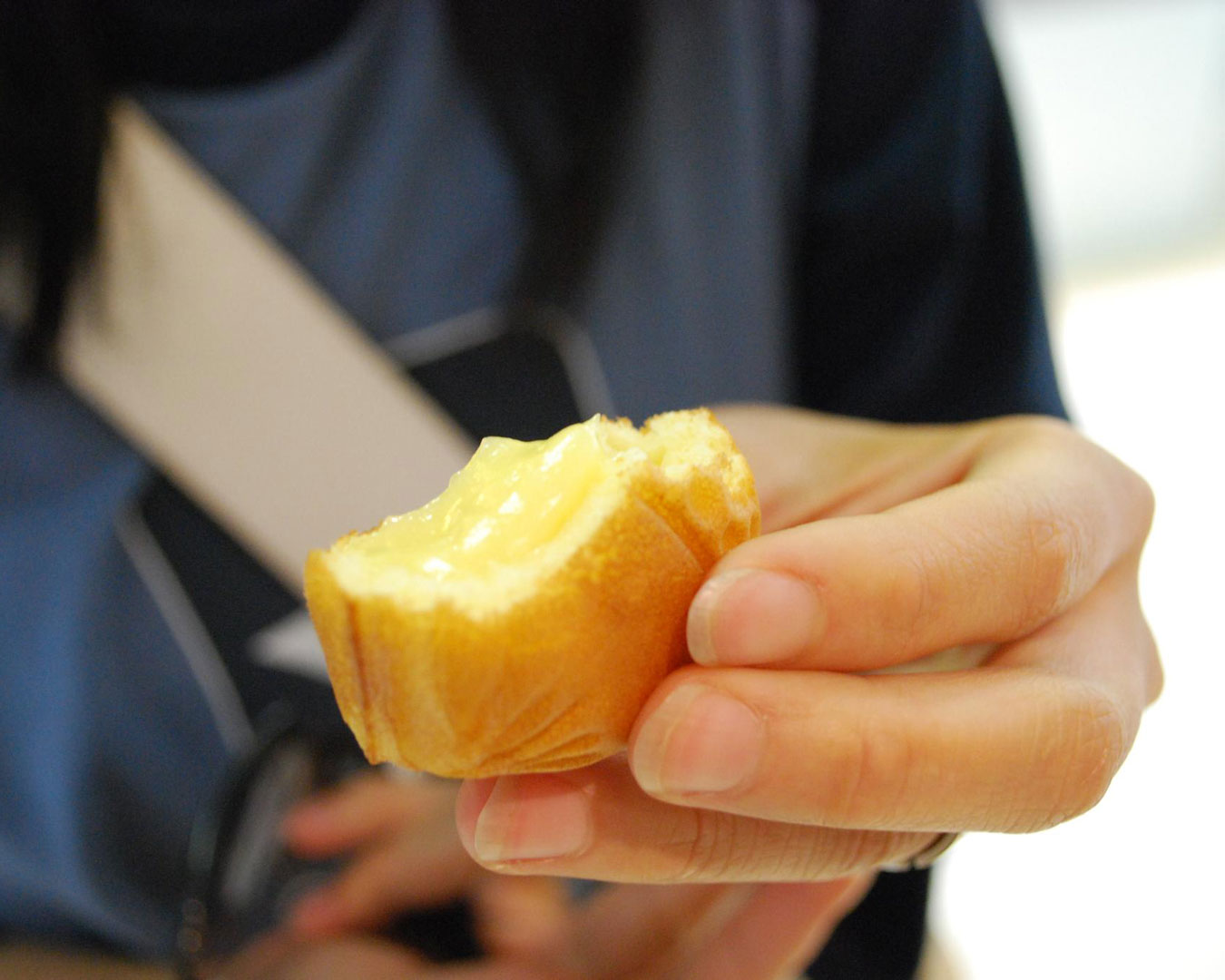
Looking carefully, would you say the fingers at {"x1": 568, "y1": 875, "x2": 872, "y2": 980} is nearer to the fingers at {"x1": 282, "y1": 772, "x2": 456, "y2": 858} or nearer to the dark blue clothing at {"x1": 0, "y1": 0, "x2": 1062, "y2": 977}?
the fingers at {"x1": 282, "y1": 772, "x2": 456, "y2": 858}

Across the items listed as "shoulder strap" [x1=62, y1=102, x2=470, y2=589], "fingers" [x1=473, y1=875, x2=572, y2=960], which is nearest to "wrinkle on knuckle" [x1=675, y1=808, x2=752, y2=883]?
"fingers" [x1=473, y1=875, x2=572, y2=960]

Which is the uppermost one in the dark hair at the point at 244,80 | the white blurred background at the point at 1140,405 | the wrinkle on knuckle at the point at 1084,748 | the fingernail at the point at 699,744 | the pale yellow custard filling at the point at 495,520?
the dark hair at the point at 244,80

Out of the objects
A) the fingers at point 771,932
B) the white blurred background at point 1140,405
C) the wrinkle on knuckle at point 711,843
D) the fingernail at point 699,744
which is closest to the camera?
the fingernail at point 699,744

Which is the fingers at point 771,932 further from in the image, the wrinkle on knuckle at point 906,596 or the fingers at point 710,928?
the wrinkle on knuckle at point 906,596

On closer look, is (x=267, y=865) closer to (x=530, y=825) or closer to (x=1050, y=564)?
(x=530, y=825)

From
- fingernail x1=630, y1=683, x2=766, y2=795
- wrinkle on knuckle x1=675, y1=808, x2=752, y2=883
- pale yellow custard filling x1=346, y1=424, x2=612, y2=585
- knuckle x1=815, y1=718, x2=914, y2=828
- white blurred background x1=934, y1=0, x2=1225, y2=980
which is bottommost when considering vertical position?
white blurred background x1=934, y1=0, x2=1225, y2=980

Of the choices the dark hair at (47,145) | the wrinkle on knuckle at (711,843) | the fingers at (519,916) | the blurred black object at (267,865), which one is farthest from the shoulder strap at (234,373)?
the wrinkle on knuckle at (711,843)
